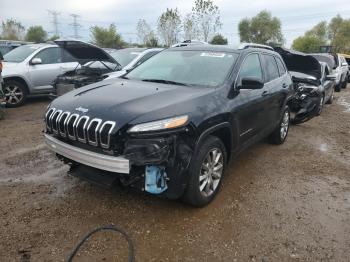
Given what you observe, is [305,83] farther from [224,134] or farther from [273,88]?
[224,134]

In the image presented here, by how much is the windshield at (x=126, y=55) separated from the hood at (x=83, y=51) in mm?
884

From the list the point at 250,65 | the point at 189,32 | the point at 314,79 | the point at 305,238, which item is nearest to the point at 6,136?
the point at 250,65

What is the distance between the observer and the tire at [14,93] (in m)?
8.83

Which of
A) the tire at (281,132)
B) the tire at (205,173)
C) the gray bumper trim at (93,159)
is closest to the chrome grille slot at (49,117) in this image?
the gray bumper trim at (93,159)

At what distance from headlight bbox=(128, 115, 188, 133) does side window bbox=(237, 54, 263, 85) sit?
4.36 ft

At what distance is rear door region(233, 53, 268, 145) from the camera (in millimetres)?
4230

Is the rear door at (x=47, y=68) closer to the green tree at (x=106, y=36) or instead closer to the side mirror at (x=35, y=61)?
the side mirror at (x=35, y=61)

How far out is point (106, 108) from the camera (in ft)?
11.0

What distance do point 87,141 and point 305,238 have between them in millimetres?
2331

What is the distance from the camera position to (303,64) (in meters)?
9.77

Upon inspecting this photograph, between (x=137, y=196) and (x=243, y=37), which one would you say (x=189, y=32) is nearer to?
(x=137, y=196)

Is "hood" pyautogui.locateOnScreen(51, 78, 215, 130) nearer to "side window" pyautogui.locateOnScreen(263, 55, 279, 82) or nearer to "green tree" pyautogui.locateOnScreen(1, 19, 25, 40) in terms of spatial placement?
"side window" pyautogui.locateOnScreen(263, 55, 279, 82)

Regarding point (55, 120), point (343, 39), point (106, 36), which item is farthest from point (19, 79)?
point (343, 39)

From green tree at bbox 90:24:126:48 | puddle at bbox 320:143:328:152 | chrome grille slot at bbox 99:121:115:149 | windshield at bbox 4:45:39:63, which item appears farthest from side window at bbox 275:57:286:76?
green tree at bbox 90:24:126:48
